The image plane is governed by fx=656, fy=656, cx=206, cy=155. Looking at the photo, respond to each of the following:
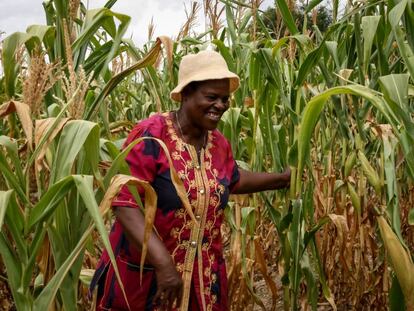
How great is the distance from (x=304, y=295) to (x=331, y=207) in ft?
1.46

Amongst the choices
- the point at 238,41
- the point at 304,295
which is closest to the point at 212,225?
the point at 304,295

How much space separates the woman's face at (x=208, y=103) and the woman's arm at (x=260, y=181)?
34cm

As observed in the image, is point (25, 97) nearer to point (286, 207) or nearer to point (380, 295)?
point (286, 207)

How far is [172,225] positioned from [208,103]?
360 millimetres

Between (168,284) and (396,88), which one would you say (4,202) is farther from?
(396,88)

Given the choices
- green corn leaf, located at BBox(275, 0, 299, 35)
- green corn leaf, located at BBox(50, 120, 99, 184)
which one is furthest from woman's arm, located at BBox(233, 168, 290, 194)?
green corn leaf, located at BBox(50, 120, 99, 184)

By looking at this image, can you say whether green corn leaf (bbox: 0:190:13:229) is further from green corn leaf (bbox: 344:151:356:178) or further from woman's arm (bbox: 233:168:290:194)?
green corn leaf (bbox: 344:151:356:178)

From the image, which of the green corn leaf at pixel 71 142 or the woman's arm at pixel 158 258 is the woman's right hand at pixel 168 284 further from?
the green corn leaf at pixel 71 142

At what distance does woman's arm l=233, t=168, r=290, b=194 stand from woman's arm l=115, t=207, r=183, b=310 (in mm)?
500

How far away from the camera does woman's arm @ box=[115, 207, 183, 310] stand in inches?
66.7

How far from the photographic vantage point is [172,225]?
1.86 m

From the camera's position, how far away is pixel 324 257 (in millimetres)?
2717

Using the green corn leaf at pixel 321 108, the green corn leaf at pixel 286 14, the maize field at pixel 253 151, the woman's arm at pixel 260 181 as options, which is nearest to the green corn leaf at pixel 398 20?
the maize field at pixel 253 151

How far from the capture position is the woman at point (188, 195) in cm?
182
